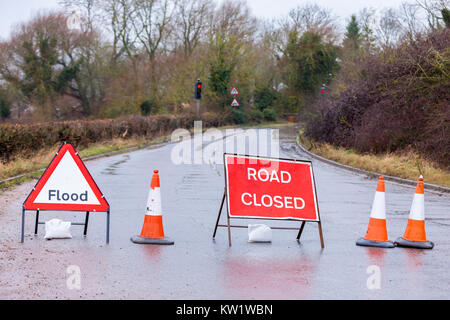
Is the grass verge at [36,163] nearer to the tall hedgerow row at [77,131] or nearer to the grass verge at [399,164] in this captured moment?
the tall hedgerow row at [77,131]

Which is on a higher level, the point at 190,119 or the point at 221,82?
the point at 221,82

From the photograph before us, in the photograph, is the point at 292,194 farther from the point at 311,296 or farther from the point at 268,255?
the point at 311,296

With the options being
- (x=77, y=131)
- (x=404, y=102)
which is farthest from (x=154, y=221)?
(x=77, y=131)

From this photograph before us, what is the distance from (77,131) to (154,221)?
1982 cm

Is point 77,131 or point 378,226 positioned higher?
point 77,131

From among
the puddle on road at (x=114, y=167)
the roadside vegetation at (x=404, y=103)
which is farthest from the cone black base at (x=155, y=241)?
Result: the roadside vegetation at (x=404, y=103)

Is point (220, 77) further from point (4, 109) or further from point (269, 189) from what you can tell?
point (269, 189)

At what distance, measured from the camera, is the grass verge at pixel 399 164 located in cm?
1702

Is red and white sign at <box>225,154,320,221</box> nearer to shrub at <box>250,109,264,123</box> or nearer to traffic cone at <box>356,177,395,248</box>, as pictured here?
traffic cone at <box>356,177,395,248</box>

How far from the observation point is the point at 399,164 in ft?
63.3

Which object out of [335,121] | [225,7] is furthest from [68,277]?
[225,7]

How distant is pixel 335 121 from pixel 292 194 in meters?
19.8

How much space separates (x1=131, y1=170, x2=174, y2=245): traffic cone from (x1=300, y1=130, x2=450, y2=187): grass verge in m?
10.2
